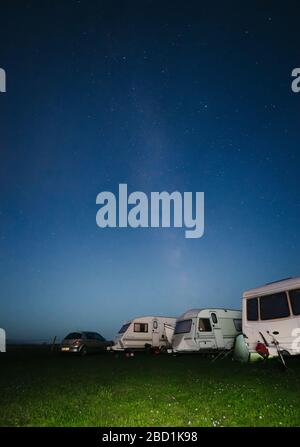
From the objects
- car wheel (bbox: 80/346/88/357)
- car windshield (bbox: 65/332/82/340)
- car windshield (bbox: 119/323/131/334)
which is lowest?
car wheel (bbox: 80/346/88/357)

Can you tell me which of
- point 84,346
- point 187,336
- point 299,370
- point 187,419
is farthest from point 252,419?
point 84,346

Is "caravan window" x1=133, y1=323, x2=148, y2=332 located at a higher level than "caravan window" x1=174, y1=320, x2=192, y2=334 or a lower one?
lower

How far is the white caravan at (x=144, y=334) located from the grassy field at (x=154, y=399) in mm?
11903

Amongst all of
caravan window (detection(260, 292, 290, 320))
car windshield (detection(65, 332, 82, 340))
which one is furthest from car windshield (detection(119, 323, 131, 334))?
caravan window (detection(260, 292, 290, 320))

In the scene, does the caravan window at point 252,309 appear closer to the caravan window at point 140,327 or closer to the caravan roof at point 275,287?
the caravan roof at point 275,287

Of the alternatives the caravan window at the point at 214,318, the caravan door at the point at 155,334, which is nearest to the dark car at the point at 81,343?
the caravan door at the point at 155,334

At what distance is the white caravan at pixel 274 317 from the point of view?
13344 millimetres

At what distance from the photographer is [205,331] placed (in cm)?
2102

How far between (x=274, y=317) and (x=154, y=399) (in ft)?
23.0

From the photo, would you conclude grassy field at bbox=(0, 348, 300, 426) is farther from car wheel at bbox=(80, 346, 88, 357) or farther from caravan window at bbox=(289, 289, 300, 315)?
car wheel at bbox=(80, 346, 88, 357)

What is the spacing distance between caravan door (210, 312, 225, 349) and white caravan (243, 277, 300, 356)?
592 centimetres

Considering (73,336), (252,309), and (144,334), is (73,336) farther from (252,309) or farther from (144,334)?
(252,309)

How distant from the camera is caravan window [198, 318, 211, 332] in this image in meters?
21.0
